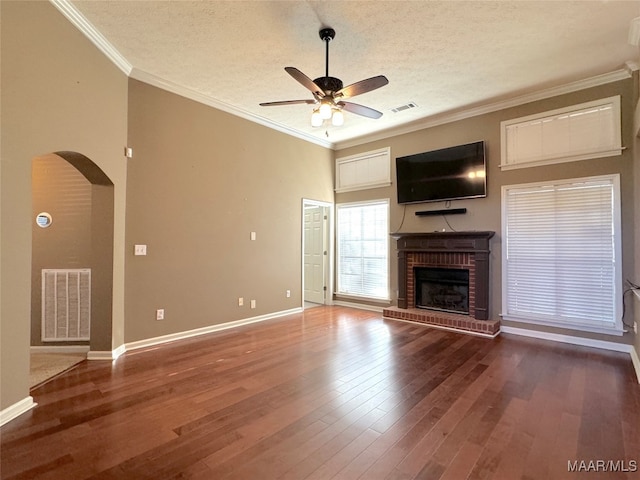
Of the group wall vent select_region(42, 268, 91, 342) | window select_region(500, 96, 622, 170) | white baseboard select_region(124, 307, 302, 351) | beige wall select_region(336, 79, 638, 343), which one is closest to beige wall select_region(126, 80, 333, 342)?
white baseboard select_region(124, 307, 302, 351)

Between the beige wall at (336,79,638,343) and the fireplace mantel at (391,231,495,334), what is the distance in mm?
170

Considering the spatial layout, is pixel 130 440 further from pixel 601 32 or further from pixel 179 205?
pixel 601 32

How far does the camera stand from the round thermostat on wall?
142 inches

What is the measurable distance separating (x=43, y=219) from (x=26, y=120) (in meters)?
1.81

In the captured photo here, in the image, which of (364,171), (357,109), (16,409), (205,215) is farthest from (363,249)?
(16,409)

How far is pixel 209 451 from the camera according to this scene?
187 cm

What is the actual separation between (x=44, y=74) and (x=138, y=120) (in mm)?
1272

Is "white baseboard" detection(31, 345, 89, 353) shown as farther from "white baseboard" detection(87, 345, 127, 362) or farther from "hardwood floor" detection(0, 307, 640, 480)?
"hardwood floor" detection(0, 307, 640, 480)

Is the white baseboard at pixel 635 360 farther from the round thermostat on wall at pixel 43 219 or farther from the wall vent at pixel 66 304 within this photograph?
the round thermostat on wall at pixel 43 219

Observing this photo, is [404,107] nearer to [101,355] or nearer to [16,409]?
[101,355]

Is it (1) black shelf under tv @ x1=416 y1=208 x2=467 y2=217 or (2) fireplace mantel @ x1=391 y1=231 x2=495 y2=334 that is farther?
(1) black shelf under tv @ x1=416 y1=208 x2=467 y2=217

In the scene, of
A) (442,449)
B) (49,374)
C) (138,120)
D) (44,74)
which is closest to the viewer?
(442,449)

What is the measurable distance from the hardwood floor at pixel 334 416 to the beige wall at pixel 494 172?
1.53 metres

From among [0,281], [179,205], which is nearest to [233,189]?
[179,205]
